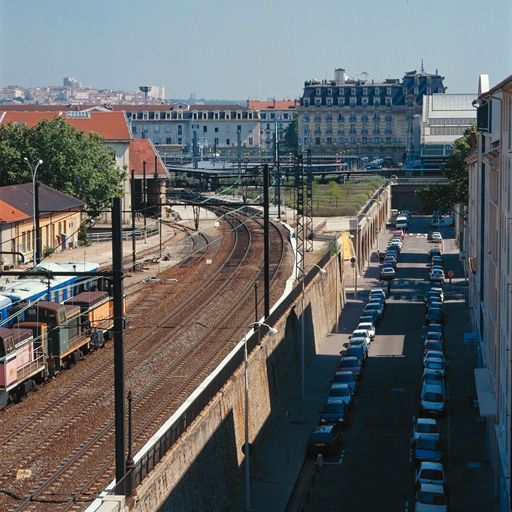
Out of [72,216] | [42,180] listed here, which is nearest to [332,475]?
[72,216]

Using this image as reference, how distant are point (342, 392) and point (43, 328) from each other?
1177cm

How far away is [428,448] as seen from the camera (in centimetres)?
3525

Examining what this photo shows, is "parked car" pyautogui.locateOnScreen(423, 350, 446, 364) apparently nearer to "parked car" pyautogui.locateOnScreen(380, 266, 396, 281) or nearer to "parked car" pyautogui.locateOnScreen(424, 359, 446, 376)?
"parked car" pyautogui.locateOnScreen(424, 359, 446, 376)

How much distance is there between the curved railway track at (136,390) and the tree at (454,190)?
76.4 feet

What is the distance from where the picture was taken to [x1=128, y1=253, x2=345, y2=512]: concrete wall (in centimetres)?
2519

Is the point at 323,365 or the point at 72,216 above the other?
the point at 72,216

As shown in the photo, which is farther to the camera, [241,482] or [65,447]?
[241,482]

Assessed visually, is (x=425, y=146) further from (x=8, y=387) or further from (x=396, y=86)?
(x=8, y=387)

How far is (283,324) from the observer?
4419 centimetres

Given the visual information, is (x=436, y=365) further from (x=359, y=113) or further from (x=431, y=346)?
(x=359, y=113)

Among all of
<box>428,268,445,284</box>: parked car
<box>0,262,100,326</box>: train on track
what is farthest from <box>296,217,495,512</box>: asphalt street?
<box>428,268,445,284</box>: parked car

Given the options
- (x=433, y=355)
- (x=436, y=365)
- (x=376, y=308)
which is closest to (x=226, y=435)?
(x=436, y=365)

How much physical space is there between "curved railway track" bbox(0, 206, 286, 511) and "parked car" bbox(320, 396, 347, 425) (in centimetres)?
364

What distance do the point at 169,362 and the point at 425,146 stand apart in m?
120
